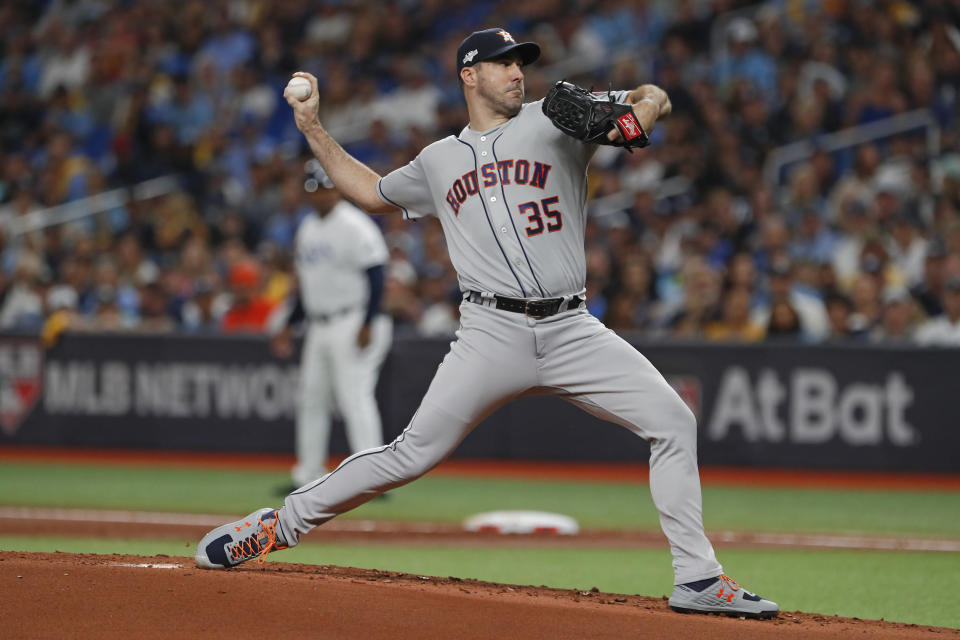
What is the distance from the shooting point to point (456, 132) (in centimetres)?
1614

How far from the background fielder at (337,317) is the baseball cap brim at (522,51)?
4.75 meters

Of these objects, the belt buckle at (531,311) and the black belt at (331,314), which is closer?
the belt buckle at (531,311)

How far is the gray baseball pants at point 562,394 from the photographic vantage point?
16.2ft

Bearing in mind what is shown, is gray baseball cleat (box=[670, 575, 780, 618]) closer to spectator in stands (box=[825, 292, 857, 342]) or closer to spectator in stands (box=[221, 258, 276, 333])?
spectator in stands (box=[825, 292, 857, 342])

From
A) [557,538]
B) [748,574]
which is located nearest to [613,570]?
[748,574]

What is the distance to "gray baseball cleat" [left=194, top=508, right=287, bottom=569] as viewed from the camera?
17.0 ft

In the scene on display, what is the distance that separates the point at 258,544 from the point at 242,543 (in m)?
0.07

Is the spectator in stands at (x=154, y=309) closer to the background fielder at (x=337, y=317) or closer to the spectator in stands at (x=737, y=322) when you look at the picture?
the background fielder at (x=337, y=317)

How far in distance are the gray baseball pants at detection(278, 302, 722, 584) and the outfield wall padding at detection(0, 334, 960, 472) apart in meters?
7.31

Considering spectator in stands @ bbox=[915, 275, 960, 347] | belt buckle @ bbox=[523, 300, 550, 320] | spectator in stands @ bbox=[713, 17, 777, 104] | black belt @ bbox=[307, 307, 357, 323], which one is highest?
spectator in stands @ bbox=[713, 17, 777, 104]

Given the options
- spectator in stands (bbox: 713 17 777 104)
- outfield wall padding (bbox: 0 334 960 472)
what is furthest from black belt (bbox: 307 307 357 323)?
spectator in stands (bbox: 713 17 777 104)

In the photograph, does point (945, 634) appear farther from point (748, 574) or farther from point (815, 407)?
point (815, 407)

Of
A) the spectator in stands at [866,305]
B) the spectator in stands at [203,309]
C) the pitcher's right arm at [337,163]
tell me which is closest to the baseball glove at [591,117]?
the pitcher's right arm at [337,163]

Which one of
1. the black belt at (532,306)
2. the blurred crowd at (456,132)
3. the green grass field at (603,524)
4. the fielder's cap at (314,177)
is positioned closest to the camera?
the black belt at (532,306)
